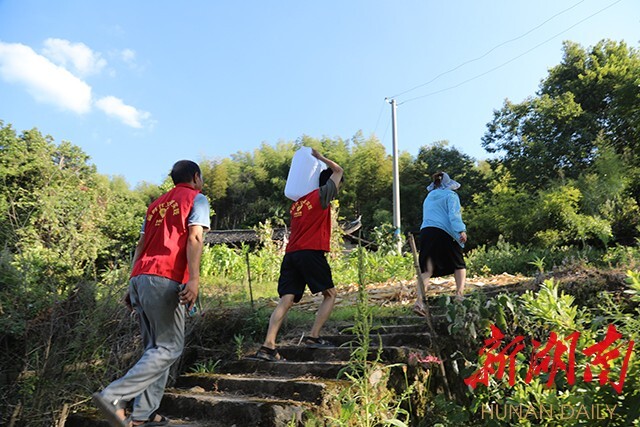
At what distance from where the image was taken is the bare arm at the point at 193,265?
9.77 ft

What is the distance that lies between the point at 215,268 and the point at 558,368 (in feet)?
34.2

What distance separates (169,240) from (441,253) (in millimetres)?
2771

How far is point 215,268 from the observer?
12.3 m

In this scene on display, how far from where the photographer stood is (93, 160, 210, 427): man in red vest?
296 cm

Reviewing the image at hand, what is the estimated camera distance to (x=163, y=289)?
9.93ft

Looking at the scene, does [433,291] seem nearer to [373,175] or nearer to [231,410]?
[231,410]

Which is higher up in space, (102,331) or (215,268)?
(215,268)

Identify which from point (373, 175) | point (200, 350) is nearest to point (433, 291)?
point (200, 350)

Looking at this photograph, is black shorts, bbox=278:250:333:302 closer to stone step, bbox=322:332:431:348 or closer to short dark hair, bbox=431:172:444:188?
stone step, bbox=322:332:431:348

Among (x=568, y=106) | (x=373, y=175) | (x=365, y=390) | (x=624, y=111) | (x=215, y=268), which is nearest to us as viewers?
(x=365, y=390)

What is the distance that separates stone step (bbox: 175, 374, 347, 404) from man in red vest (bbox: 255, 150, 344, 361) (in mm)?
308

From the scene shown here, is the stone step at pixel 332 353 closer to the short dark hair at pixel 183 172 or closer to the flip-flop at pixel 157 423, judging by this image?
the flip-flop at pixel 157 423

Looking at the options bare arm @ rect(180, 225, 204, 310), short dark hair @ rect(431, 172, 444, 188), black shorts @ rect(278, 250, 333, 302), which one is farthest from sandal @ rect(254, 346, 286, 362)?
short dark hair @ rect(431, 172, 444, 188)

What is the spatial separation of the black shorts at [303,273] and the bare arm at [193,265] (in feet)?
3.24
